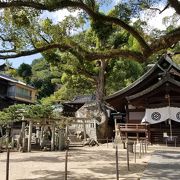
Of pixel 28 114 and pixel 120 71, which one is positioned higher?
pixel 120 71

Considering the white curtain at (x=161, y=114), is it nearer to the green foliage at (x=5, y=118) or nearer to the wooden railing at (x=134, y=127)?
the wooden railing at (x=134, y=127)

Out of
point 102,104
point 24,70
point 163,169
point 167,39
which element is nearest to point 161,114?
point 102,104

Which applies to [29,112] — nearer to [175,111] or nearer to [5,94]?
[175,111]

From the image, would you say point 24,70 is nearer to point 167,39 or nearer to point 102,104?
point 102,104

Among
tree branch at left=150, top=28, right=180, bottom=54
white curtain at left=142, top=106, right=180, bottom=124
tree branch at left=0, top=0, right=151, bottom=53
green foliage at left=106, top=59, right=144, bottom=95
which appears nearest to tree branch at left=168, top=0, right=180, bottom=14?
tree branch at left=150, top=28, right=180, bottom=54

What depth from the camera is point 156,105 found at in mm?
23078

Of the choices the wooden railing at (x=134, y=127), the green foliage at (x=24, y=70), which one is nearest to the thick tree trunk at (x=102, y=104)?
the wooden railing at (x=134, y=127)

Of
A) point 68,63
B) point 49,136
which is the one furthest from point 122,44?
point 49,136

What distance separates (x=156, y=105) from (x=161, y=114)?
828 millimetres

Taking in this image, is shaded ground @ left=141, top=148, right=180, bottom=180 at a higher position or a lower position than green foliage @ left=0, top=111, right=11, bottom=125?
lower

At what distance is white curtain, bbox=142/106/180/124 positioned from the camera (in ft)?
73.5

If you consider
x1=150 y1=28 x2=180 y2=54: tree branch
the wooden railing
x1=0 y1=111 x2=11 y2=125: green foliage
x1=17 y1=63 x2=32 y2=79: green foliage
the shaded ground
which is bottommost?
the shaded ground

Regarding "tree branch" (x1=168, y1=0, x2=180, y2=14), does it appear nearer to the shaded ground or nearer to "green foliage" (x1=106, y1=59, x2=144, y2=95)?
the shaded ground

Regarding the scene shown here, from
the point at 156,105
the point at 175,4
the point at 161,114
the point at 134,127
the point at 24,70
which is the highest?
the point at 24,70
